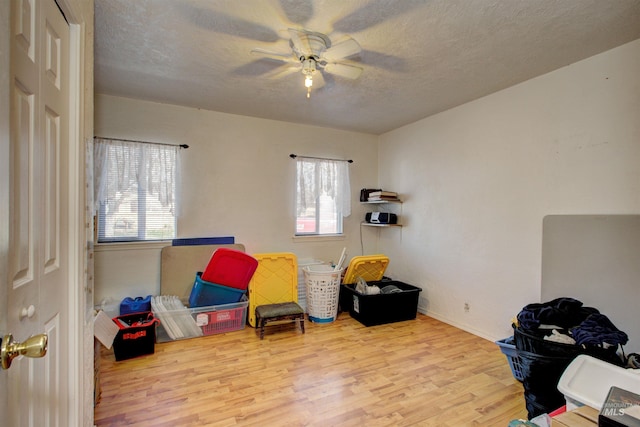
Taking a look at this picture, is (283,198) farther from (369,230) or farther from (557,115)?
(557,115)

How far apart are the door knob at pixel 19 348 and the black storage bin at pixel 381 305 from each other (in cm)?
306

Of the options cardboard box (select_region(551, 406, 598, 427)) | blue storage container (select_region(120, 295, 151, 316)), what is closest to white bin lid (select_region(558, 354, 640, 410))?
cardboard box (select_region(551, 406, 598, 427))

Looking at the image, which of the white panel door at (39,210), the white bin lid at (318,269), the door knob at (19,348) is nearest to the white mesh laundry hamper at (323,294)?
the white bin lid at (318,269)

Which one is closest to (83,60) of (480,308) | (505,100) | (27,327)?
(27,327)

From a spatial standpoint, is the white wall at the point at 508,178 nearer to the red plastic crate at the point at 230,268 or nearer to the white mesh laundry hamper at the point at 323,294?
the white mesh laundry hamper at the point at 323,294

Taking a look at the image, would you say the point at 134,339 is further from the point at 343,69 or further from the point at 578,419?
the point at 578,419

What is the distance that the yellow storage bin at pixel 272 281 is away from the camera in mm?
3390

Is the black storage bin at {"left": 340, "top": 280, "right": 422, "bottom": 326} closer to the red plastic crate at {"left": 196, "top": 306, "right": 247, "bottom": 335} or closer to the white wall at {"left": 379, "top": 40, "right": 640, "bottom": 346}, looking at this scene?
the white wall at {"left": 379, "top": 40, "right": 640, "bottom": 346}

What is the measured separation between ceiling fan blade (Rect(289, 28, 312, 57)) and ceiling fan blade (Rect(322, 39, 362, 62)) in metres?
0.13

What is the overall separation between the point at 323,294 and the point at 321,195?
1534mm

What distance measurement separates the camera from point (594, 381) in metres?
1.43

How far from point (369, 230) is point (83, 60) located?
4006mm

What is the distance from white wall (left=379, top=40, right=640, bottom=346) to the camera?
222 centimetres

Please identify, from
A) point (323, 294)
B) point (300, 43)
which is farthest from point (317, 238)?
point (300, 43)
